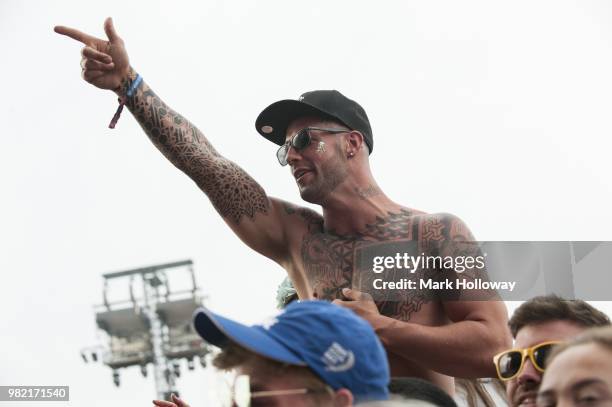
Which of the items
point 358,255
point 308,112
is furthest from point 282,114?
point 358,255

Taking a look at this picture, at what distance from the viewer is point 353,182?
393cm

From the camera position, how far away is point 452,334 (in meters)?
3.37

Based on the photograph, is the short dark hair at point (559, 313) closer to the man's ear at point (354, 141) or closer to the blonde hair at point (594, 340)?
the blonde hair at point (594, 340)

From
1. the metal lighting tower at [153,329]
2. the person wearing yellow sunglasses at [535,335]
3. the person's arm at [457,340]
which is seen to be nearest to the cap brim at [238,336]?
the person wearing yellow sunglasses at [535,335]

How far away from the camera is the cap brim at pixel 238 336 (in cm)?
187

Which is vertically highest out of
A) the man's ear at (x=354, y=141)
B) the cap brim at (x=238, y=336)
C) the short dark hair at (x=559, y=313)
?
the man's ear at (x=354, y=141)

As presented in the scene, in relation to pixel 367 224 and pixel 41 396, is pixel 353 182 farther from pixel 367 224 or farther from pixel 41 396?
pixel 41 396

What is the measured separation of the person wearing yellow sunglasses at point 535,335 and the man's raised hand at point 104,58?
1791 mm

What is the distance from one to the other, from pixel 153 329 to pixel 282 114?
842 inches

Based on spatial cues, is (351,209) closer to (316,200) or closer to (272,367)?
(316,200)

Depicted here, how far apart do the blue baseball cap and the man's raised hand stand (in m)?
2.02

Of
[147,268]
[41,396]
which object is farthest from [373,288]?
[147,268]

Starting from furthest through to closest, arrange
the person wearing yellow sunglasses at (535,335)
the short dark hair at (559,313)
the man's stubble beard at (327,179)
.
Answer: the man's stubble beard at (327,179), the short dark hair at (559,313), the person wearing yellow sunglasses at (535,335)

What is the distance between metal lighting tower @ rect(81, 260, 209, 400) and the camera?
22281mm
